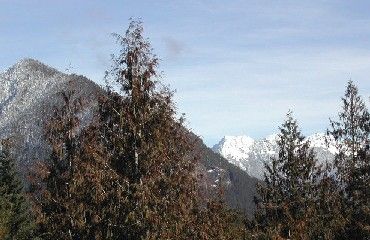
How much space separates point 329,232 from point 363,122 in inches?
442

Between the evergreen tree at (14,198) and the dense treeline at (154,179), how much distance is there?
6.92 metres

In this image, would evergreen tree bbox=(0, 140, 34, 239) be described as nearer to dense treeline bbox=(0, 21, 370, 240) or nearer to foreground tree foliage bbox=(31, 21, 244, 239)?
dense treeline bbox=(0, 21, 370, 240)

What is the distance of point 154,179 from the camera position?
70.5ft

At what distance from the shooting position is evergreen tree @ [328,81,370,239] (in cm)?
3500

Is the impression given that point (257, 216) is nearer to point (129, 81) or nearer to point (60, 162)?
point (60, 162)

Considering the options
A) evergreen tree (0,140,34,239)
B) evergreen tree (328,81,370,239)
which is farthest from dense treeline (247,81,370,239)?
evergreen tree (0,140,34,239)

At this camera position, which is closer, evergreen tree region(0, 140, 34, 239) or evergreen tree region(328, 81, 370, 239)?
evergreen tree region(328, 81, 370, 239)

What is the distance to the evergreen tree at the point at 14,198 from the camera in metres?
58.6

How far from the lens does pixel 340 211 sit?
131 ft

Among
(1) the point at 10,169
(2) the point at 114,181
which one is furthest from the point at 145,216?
(1) the point at 10,169

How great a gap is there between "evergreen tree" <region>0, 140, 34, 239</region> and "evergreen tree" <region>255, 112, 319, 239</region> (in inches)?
1205

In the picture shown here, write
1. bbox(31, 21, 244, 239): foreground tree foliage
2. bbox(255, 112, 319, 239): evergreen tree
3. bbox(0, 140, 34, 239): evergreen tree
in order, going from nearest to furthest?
bbox(31, 21, 244, 239): foreground tree foliage
bbox(255, 112, 319, 239): evergreen tree
bbox(0, 140, 34, 239): evergreen tree

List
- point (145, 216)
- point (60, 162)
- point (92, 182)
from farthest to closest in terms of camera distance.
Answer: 1. point (60, 162)
2. point (92, 182)
3. point (145, 216)

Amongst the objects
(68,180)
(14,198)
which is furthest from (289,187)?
(14,198)
